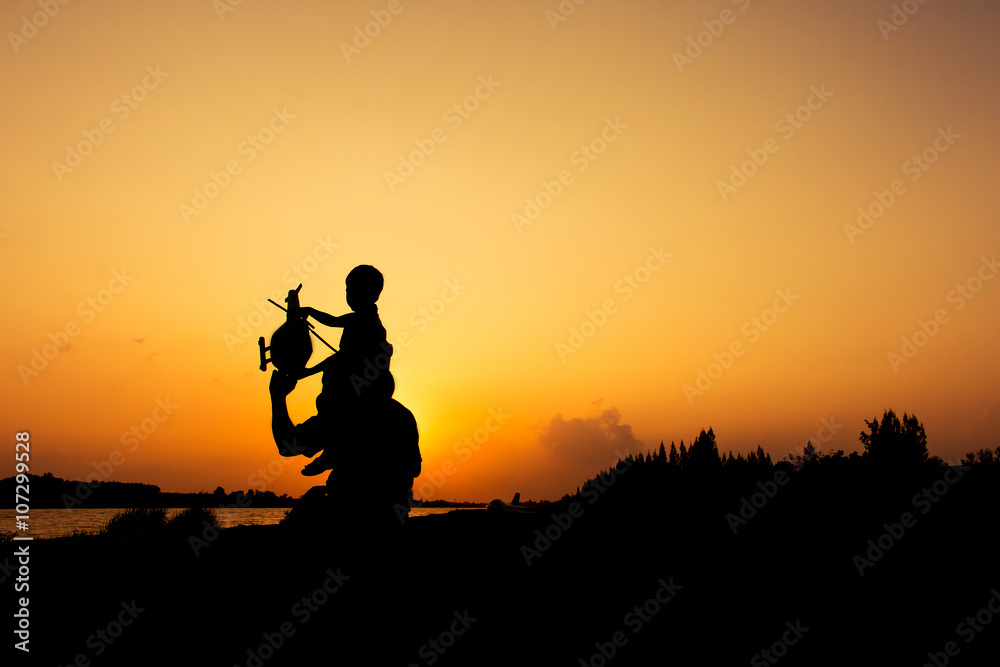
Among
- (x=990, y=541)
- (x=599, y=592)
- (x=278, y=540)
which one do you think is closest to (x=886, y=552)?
(x=990, y=541)

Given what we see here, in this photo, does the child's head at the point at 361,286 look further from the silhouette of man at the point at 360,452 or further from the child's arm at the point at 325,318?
the silhouette of man at the point at 360,452

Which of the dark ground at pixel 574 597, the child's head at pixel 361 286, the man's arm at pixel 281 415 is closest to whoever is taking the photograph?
the dark ground at pixel 574 597

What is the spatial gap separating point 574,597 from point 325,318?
4.76 meters

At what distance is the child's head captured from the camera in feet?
23.2

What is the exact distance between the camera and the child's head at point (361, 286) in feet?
23.2

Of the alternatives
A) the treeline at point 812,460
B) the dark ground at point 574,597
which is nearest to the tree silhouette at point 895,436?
the treeline at point 812,460

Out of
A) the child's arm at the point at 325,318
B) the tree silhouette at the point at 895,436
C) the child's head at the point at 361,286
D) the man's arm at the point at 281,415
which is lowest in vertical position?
the man's arm at the point at 281,415

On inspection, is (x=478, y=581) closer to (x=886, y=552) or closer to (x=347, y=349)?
(x=347, y=349)

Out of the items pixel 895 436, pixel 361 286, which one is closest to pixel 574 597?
pixel 361 286

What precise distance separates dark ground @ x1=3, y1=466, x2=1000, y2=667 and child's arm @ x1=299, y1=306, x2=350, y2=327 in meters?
2.30

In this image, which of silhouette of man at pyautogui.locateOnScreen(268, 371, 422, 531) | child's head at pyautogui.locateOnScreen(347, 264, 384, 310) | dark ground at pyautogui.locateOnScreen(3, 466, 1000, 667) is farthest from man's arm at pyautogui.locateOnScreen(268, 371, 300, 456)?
child's head at pyautogui.locateOnScreen(347, 264, 384, 310)

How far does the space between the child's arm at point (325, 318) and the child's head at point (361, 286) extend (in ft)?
0.67

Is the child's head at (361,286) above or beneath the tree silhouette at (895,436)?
beneath

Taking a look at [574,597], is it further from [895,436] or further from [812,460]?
[895,436]
